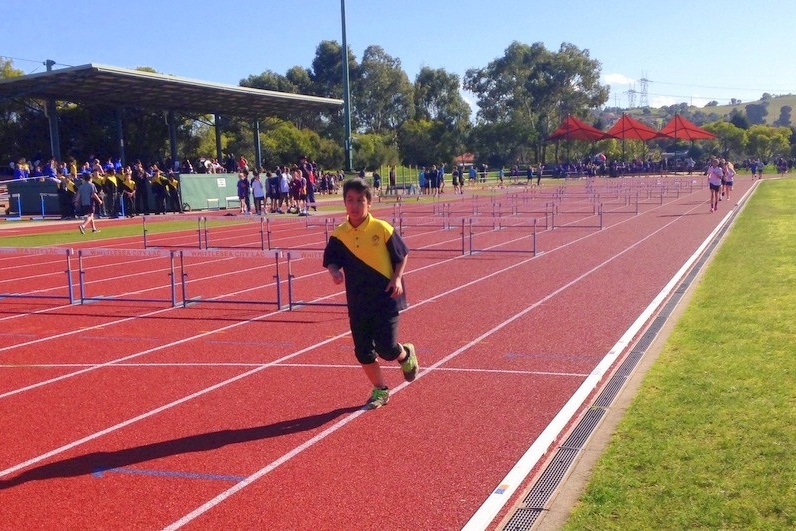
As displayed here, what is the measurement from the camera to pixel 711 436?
18.7 ft

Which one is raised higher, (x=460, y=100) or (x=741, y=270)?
(x=460, y=100)

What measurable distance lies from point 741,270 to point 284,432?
397 inches

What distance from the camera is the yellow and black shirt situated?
6.36 metres

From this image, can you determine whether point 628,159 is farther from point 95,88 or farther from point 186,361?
point 186,361

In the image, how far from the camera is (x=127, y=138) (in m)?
50.2

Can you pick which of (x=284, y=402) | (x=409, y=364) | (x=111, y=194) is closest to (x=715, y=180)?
(x=111, y=194)

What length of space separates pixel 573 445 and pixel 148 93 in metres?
37.4

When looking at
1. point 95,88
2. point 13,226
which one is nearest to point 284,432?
point 13,226

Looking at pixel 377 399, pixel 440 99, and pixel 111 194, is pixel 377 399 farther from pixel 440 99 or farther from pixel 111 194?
pixel 440 99

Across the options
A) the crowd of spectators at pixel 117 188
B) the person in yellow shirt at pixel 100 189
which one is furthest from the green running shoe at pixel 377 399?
the crowd of spectators at pixel 117 188

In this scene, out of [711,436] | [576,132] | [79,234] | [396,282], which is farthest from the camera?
[576,132]

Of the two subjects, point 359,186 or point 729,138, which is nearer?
point 359,186

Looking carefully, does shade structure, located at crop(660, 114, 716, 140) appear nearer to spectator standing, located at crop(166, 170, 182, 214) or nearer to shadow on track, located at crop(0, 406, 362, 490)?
spectator standing, located at crop(166, 170, 182, 214)

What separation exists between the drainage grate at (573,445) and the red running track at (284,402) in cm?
11
